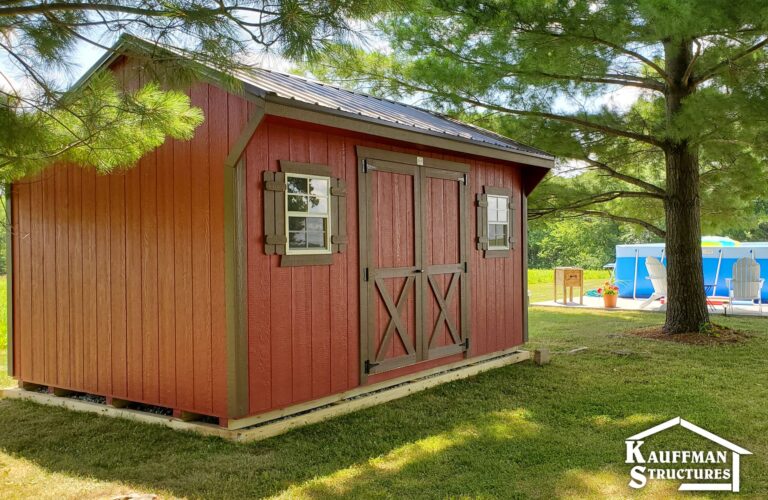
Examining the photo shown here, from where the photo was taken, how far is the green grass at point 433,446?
3.96 meters

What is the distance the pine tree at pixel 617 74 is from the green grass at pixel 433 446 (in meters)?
3.19

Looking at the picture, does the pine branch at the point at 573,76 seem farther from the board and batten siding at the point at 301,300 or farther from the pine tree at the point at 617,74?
the board and batten siding at the point at 301,300

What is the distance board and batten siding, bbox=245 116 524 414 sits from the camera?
16.4ft

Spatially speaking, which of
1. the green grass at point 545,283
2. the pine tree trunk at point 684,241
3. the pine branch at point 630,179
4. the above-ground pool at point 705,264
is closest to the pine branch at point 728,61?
the pine tree trunk at point 684,241

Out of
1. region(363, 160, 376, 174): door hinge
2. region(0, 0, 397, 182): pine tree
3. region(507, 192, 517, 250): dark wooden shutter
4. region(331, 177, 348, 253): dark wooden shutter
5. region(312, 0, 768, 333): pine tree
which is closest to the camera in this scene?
region(0, 0, 397, 182): pine tree

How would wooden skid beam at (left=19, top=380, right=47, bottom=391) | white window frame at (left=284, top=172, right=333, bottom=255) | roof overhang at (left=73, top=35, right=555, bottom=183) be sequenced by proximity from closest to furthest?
roof overhang at (left=73, top=35, right=555, bottom=183)
white window frame at (left=284, top=172, right=333, bottom=255)
wooden skid beam at (left=19, top=380, right=47, bottom=391)

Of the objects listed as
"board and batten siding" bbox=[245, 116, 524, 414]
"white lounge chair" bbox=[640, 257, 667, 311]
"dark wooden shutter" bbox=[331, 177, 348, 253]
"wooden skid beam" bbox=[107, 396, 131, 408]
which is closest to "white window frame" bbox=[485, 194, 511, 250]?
"board and batten siding" bbox=[245, 116, 524, 414]

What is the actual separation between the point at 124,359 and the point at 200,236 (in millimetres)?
1361

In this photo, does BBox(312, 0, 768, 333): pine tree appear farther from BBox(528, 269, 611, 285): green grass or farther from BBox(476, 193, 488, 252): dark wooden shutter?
BBox(528, 269, 611, 285): green grass

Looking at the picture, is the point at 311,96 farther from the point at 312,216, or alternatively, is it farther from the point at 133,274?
the point at 133,274

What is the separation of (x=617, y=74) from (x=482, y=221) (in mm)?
3714

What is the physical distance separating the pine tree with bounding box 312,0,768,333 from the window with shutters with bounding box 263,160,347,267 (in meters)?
2.62

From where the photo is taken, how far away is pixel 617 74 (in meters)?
9.57

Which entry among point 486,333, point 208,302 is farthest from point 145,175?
point 486,333
